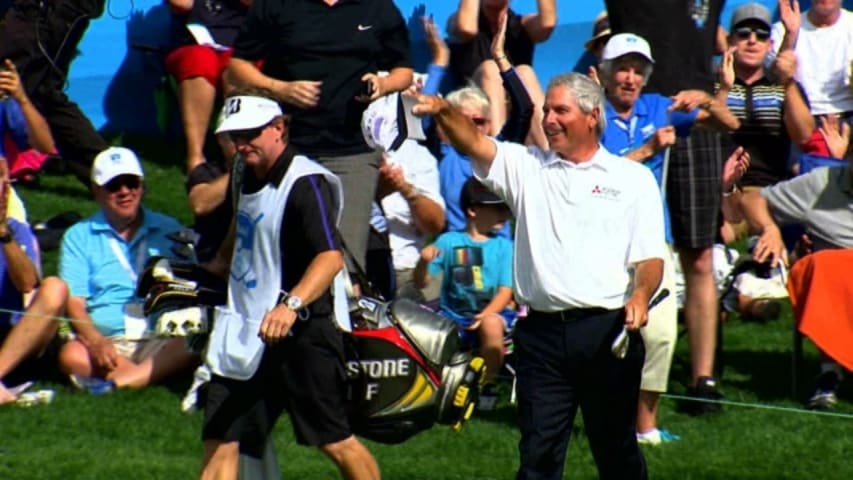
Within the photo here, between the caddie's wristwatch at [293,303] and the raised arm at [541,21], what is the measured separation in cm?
604

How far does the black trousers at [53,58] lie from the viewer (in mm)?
12938

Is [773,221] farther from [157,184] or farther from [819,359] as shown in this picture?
[157,184]

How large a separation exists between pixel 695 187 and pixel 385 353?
2720 mm

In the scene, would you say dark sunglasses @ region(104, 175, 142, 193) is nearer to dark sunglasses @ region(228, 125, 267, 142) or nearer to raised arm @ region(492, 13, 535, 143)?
raised arm @ region(492, 13, 535, 143)

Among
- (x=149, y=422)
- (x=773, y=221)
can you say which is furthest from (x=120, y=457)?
(x=773, y=221)

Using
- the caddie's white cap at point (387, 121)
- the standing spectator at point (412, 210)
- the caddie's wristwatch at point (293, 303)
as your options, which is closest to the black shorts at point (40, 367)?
the standing spectator at point (412, 210)

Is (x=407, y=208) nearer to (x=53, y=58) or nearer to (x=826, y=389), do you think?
(x=826, y=389)

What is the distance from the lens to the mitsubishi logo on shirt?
26.2 feet

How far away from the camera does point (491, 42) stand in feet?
43.5

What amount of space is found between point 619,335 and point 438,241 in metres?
3.14

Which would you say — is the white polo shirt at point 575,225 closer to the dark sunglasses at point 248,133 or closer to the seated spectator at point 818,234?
the dark sunglasses at point 248,133

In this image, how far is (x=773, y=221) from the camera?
1091 centimetres

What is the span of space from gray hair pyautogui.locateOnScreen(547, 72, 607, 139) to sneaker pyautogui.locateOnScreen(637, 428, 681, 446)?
7.94 feet

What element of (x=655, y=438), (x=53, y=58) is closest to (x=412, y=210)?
(x=655, y=438)
